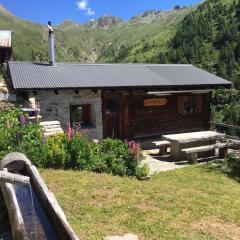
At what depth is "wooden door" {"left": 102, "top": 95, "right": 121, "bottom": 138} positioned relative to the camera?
55.9 feet

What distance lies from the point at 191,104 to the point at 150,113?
2743 millimetres

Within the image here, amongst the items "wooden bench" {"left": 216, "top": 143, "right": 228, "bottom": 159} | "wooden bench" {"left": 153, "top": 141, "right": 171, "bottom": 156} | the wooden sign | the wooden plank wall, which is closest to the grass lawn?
"wooden bench" {"left": 216, "top": 143, "right": 228, "bottom": 159}

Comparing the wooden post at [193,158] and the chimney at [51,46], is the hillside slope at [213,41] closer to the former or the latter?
the chimney at [51,46]

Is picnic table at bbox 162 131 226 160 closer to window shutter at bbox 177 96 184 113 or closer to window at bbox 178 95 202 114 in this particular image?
window shutter at bbox 177 96 184 113

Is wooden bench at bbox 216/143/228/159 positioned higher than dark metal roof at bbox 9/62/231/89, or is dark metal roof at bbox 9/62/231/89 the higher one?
dark metal roof at bbox 9/62/231/89

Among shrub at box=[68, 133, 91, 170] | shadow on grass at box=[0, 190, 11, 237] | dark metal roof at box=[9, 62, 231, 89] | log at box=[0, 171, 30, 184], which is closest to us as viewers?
log at box=[0, 171, 30, 184]

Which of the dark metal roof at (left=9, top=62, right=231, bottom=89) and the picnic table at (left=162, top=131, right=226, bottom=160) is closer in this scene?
the picnic table at (left=162, top=131, right=226, bottom=160)

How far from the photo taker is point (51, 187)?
28.6 feet

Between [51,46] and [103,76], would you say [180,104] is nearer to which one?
[103,76]

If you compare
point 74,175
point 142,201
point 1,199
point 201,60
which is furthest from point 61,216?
point 201,60

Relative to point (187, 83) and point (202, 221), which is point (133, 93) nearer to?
point (187, 83)

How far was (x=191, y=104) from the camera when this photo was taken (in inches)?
779

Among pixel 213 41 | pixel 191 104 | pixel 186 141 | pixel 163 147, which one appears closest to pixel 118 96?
pixel 163 147

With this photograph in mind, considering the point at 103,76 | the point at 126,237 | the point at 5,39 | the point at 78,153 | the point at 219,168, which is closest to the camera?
the point at 126,237
